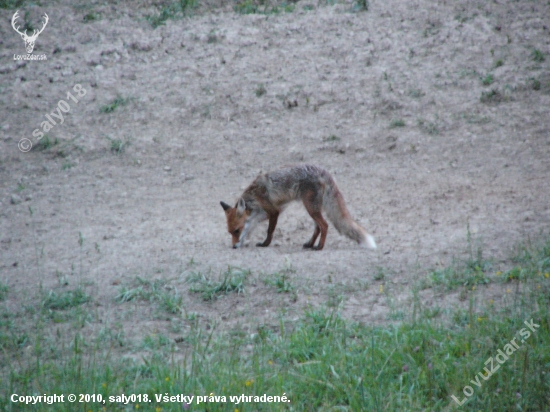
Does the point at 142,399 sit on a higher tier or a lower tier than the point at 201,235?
lower

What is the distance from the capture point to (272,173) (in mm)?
8773

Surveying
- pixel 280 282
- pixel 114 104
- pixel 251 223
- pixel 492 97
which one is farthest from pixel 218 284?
pixel 492 97

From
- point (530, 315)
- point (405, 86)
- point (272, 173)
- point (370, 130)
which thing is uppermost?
point (405, 86)

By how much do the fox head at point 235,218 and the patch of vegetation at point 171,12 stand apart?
756cm

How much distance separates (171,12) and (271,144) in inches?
225

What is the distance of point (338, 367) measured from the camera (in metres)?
5.00

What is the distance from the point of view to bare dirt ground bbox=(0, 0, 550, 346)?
704cm

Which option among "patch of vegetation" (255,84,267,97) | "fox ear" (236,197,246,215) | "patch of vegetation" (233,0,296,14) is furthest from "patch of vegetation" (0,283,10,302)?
"patch of vegetation" (233,0,296,14)

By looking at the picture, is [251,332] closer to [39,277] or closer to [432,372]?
[432,372]

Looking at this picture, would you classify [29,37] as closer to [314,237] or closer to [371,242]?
[314,237]

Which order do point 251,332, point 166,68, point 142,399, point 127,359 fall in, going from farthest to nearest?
point 166,68, point 251,332, point 127,359, point 142,399

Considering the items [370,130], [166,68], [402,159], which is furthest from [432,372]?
[166,68]

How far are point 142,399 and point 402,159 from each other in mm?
7050

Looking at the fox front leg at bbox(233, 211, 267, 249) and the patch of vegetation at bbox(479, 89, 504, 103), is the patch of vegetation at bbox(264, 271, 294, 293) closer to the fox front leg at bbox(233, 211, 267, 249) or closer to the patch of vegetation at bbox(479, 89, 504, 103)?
the fox front leg at bbox(233, 211, 267, 249)
